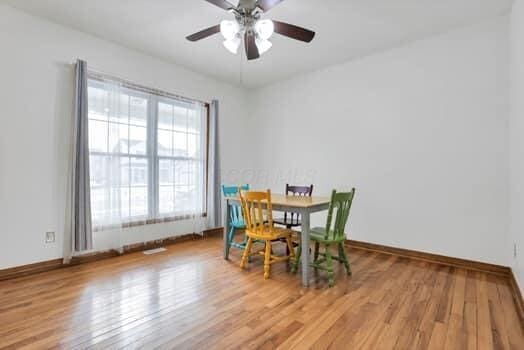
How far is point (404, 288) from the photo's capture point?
2.37 m

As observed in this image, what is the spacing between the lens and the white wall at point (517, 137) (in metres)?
2.05

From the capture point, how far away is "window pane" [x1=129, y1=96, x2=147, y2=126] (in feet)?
A: 11.3

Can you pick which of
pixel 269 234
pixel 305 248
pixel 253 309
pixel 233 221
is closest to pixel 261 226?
pixel 269 234

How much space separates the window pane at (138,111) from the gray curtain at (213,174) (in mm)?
1067

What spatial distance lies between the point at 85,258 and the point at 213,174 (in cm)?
199

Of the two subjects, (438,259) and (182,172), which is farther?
(182,172)

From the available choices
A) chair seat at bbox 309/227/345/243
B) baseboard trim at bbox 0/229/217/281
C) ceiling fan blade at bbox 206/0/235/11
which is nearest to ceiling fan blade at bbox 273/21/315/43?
ceiling fan blade at bbox 206/0/235/11

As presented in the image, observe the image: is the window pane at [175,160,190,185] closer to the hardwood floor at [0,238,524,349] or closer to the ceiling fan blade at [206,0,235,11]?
the hardwood floor at [0,238,524,349]

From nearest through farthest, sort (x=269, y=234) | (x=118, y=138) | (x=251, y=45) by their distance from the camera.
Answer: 1. (x=251, y=45)
2. (x=269, y=234)
3. (x=118, y=138)

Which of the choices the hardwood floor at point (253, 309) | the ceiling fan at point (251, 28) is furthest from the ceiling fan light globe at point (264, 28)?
the hardwood floor at point (253, 309)

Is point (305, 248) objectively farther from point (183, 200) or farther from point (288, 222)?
point (183, 200)

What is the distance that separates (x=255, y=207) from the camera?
278 cm

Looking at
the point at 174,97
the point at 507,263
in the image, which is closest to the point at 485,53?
the point at 507,263

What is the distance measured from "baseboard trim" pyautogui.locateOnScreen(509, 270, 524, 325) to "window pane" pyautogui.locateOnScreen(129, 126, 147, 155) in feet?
13.2
